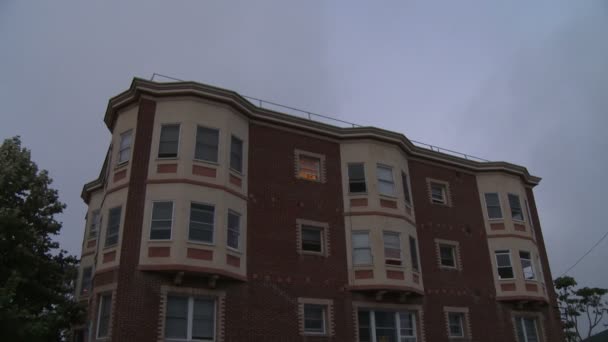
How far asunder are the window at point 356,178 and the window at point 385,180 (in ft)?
2.76

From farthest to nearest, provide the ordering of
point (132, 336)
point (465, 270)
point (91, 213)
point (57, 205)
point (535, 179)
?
point (535, 179)
point (91, 213)
point (465, 270)
point (57, 205)
point (132, 336)

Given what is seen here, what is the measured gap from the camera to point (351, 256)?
80.2 feet

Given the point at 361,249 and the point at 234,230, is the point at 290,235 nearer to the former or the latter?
the point at 234,230

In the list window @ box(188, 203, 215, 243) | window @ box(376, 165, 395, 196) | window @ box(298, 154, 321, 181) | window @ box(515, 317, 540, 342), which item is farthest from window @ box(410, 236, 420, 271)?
window @ box(188, 203, 215, 243)

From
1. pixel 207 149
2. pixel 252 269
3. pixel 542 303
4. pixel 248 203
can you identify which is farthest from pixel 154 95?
pixel 542 303

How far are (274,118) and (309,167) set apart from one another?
3.03 metres

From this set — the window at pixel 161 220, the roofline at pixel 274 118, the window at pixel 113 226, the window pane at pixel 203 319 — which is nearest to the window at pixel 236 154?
the roofline at pixel 274 118

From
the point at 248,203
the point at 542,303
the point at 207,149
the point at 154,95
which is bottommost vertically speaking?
the point at 542,303

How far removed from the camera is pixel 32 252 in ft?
71.3

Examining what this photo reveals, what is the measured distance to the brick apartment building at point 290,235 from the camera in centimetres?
1973

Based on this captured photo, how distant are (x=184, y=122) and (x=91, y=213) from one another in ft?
38.8

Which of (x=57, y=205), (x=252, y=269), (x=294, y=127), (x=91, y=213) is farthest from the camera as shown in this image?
(x=91, y=213)

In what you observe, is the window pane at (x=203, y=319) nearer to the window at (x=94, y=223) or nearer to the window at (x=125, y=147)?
the window at (x=125, y=147)

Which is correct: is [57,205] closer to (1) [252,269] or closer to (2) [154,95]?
(2) [154,95]
